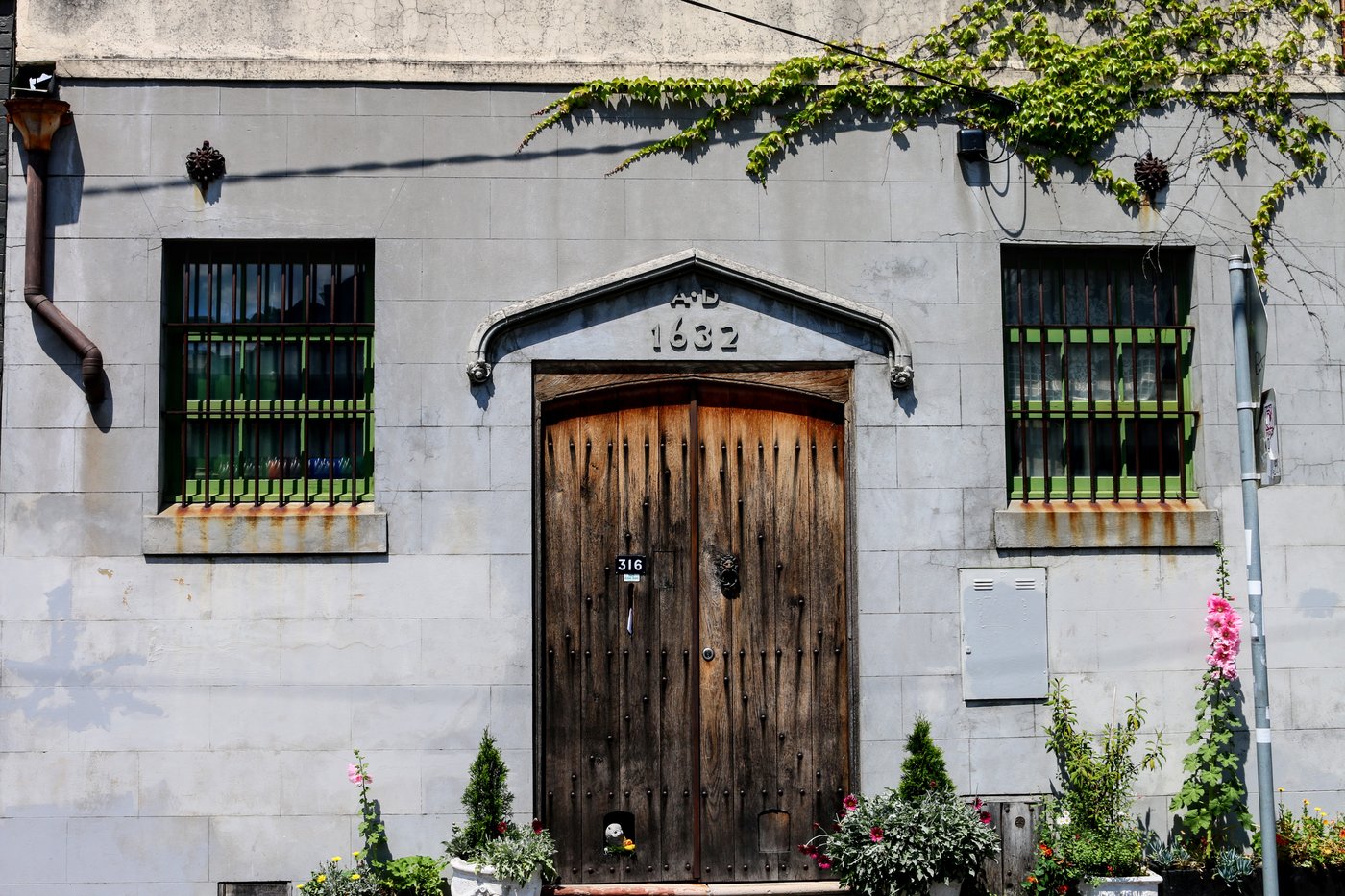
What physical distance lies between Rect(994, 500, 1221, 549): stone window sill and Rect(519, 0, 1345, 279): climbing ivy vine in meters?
1.99

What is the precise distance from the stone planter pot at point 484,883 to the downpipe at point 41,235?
13.2ft

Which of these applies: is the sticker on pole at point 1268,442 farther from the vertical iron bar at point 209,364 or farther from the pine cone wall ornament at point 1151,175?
the vertical iron bar at point 209,364

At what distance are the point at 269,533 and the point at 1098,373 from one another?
20.0 ft

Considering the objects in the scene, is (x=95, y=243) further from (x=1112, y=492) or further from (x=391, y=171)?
(x=1112, y=492)

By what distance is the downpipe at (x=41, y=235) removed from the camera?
26.5ft

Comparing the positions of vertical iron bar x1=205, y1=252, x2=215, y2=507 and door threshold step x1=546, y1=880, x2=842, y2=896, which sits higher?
vertical iron bar x1=205, y1=252, x2=215, y2=507

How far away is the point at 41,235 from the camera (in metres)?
8.14

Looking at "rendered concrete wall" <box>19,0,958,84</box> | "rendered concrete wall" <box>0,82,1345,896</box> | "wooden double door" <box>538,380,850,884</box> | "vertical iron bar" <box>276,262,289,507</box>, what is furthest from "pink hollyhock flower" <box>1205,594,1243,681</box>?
"vertical iron bar" <box>276,262,289,507</box>

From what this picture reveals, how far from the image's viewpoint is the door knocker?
27.5 feet

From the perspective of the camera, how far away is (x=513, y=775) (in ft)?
26.5

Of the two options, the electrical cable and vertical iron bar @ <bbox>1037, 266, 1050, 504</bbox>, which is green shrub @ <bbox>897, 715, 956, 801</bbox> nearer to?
vertical iron bar @ <bbox>1037, 266, 1050, 504</bbox>

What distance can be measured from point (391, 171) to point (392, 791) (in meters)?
4.28

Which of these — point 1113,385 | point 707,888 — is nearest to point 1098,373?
point 1113,385

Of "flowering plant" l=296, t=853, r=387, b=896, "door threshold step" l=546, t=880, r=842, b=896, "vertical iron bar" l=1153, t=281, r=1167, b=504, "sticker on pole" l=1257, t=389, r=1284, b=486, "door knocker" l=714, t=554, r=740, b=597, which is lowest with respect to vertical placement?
"door threshold step" l=546, t=880, r=842, b=896
